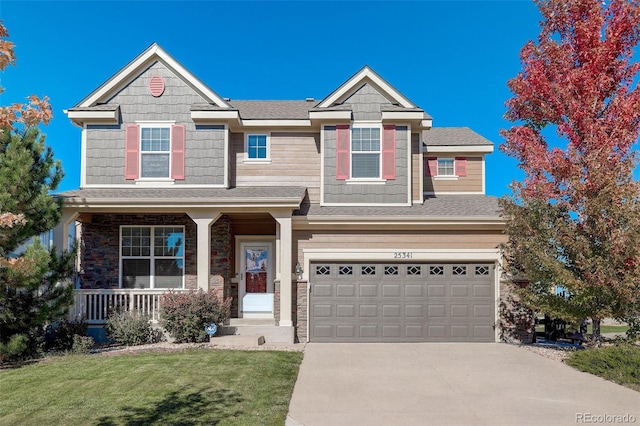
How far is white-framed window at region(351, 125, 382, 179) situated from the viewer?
13.9 m

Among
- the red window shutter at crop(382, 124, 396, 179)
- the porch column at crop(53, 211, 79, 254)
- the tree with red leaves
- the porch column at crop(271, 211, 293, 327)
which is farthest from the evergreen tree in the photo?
the tree with red leaves

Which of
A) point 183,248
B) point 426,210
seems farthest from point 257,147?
point 426,210

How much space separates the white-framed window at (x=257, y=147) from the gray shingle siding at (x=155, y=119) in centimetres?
99

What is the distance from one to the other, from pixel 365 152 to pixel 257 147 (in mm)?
3244

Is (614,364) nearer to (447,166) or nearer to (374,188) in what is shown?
(374,188)

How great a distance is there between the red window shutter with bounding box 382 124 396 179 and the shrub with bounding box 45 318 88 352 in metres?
8.79

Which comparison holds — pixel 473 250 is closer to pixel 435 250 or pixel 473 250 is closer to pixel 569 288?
pixel 435 250

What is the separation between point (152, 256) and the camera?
13508 mm

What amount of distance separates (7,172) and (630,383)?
39.5 feet

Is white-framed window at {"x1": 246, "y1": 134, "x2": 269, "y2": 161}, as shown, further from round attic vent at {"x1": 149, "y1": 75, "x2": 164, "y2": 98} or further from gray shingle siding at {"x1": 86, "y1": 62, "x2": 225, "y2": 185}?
round attic vent at {"x1": 149, "y1": 75, "x2": 164, "y2": 98}

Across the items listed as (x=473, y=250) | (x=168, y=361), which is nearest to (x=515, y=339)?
(x=473, y=250)

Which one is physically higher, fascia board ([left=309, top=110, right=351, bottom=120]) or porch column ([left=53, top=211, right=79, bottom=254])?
fascia board ([left=309, top=110, right=351, bottom=120])

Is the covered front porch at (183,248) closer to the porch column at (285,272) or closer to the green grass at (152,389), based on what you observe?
the porch column at (285,272)

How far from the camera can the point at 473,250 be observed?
12.8 meters
